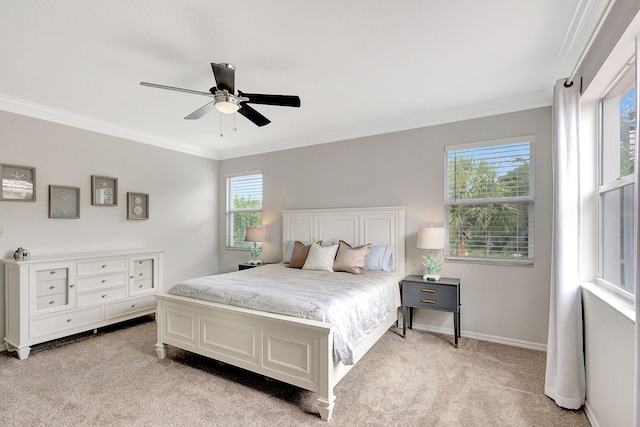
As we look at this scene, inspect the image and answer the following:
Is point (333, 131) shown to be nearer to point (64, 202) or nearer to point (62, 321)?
point (64, 202)

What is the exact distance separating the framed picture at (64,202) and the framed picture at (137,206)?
619mm

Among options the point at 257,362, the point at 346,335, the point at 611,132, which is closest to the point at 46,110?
the point at 257,362

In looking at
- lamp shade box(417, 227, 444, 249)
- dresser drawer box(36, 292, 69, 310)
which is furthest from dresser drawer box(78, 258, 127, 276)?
lamp shade box(417, 227, 444, 249)

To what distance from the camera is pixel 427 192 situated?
3795mm

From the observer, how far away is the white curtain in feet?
7.13

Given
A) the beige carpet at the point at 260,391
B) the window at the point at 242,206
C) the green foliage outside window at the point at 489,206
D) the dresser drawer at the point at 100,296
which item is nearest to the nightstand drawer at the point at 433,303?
the beige carpet at the point at 260,391

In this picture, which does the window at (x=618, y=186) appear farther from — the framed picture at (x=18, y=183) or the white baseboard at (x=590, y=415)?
the framed picture at (x=18, y=183)

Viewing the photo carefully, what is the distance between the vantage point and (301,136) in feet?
15.5

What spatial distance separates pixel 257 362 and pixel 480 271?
2.63 m

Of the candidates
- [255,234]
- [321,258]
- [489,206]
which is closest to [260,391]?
[321,258]

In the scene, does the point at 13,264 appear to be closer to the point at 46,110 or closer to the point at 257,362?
the point at 46,110

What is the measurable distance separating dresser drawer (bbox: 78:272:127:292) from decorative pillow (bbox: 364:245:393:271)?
3.09 m

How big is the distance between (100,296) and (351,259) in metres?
3.05

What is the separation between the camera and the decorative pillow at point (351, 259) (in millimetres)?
3643
